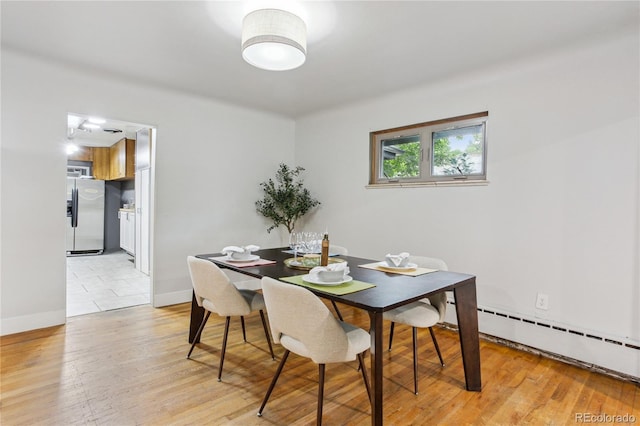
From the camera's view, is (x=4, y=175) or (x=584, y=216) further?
(x=4, y=175)

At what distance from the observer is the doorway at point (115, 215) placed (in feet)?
12.8

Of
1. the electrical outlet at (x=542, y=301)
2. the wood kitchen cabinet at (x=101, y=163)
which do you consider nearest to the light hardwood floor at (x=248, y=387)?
the electrical outlet at (x=542, y=301)

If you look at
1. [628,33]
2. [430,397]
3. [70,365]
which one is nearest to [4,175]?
[70,365]

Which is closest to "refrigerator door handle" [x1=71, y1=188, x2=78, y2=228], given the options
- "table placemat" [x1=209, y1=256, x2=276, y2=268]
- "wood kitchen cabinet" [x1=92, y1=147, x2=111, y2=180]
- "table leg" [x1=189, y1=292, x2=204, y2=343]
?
"wood kitchen cabinet" [x1=92, y1=147, x2=111, y2=180]

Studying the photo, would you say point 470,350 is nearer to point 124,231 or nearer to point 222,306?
point 222,306

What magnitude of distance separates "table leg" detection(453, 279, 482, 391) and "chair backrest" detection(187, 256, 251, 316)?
4.45ft

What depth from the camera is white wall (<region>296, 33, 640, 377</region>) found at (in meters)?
2.30

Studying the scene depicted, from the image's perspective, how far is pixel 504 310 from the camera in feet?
9.30

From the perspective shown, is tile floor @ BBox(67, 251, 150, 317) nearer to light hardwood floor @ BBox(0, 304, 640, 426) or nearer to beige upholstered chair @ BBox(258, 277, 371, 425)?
light hardwood floor @ BBox(0, 304, 640, 426)

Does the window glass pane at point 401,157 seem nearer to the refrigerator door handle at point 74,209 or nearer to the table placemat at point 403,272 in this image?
the table placemat at point 403,272

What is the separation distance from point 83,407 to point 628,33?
413 cm

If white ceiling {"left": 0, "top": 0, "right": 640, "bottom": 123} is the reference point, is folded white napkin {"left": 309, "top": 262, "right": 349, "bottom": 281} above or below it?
below

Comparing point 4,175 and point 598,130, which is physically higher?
point 598,130

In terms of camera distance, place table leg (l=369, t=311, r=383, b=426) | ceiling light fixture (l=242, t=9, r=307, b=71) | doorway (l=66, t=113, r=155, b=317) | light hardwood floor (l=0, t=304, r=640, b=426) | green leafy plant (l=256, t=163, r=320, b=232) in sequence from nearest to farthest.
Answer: table leg (l=369, t=311, r=383, b=426) → light hardwood floor (l=0, t=304, r=640, b=426) → ceiling light fixture (l=242, t=9, r=307, b=71) → doorway (l=66, t=113, r=155, b=317) → green leafy plant (l=256, t=163, r=320, b=232)
